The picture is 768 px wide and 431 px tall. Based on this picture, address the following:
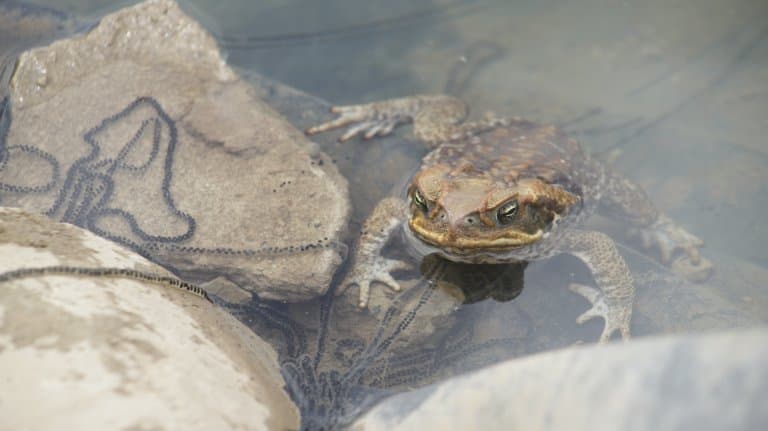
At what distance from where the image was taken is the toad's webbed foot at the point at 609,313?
372 centimetres

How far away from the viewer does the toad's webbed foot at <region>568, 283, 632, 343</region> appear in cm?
372

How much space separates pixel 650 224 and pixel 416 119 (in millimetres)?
1994

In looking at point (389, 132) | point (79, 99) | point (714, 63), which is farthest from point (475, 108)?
point (79, 99)

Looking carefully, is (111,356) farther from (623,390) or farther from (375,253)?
(375,253)

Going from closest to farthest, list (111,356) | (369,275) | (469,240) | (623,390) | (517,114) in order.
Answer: (623,390) → (111,356) → (469,240) → (369,275) → (517,114)

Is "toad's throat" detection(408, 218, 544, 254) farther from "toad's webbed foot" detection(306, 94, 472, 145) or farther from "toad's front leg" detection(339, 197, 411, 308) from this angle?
"toad's webbed foot" detection(306, 94, 472, 145)

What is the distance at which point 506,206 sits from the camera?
3486 mm

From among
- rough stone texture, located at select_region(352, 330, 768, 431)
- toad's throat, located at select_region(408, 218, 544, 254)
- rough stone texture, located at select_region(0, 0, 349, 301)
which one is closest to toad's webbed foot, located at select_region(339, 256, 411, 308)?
rough stone texture, located at select_region(0, 0, 349, 301)

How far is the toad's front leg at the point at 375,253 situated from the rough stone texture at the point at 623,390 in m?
1.49

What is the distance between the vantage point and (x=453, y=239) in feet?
11.1

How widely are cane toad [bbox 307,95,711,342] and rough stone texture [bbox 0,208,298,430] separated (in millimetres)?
1206

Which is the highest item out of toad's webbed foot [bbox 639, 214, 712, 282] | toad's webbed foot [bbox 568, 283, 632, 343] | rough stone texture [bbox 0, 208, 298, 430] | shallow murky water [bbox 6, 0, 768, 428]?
rough stone texture [bbox 0, 208, 298, 430]

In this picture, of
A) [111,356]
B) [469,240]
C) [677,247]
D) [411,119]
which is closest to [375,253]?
[469,240]

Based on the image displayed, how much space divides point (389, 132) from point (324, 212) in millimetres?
1447
